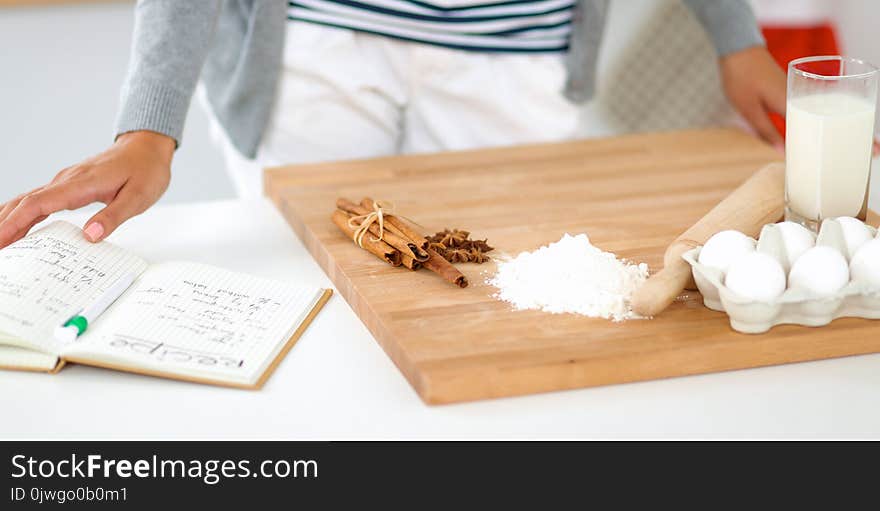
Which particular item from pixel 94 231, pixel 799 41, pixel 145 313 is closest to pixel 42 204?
pixel 94 231

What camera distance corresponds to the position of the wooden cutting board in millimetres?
859

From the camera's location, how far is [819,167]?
3.36 ft

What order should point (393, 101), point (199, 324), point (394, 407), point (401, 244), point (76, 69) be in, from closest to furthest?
1. point (394, 407)
2. point (199, 324)
3. point (401, 244)
4. point (393, 101)
5. point (76, 69)

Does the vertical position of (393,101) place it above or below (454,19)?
below

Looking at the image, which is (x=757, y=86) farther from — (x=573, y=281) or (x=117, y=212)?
(x=117, y=212)

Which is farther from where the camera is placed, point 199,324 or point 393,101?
point 393,101

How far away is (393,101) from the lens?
1603 millimetres

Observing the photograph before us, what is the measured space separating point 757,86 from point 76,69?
1.52 metres

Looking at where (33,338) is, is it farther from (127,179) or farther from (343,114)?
(343,114)

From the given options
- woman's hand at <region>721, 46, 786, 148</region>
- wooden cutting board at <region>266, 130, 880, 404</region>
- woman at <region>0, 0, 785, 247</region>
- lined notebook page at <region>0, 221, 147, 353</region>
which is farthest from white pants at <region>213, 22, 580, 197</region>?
lined notebook page at <region>0, 221, 147, 353</region>

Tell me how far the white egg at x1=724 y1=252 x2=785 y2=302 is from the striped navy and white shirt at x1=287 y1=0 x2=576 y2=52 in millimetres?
757

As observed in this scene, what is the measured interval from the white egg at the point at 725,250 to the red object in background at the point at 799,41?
5.10 ft

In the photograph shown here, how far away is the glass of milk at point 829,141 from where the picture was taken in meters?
1.01

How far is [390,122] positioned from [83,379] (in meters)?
0.82
